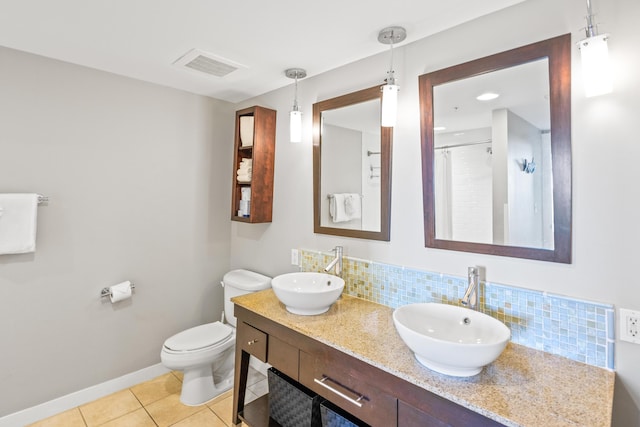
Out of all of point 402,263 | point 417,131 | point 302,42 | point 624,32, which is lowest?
point 402,263

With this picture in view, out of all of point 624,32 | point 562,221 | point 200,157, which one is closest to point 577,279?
point 562,221

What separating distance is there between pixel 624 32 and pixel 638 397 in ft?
4.35

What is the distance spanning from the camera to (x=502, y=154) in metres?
1.47

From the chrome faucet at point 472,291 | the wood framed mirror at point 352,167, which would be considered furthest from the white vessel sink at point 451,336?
the wood framed mirror at point 352,167

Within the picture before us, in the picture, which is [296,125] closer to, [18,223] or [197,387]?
[18,223]

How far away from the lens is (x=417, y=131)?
172 cm

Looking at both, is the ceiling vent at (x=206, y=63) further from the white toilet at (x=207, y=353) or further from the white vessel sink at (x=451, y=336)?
the white vessel sink at (x=451, y=336)

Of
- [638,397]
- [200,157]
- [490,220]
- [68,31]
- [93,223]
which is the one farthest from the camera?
[200,157]

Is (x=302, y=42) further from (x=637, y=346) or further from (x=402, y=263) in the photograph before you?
(x=637, y=346)

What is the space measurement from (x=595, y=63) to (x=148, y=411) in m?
3.00

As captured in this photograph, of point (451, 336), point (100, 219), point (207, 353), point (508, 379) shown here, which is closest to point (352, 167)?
point (451, 336)

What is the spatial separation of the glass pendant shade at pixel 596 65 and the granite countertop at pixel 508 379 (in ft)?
3.36

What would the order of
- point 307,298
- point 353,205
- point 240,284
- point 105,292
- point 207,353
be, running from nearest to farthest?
point 307,298, point 353,205, point 207,353, point 105,292, point 240,284

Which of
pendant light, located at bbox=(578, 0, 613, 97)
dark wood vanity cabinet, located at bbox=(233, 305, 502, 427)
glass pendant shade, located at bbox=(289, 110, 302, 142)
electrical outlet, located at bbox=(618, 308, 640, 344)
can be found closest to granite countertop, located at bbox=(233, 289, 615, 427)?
dark wood vanity cabinet, located at bbox=(233, 305, 502, 427)
